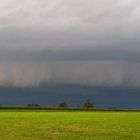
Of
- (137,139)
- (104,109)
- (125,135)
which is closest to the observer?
(137,139)

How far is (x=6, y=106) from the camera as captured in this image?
3826 inches

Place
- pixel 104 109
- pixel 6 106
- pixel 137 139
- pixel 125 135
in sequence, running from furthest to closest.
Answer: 1. pixel 104 109
2. pixel 6 106
3. pixel 125 135
4. pixel 137 139

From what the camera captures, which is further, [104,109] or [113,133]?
[104,109]

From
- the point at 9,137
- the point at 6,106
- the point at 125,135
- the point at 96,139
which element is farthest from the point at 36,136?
the point at 6,106

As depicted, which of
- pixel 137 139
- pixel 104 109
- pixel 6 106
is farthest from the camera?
pixel 104 109

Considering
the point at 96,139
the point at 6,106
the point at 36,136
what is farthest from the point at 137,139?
the point at 6,106

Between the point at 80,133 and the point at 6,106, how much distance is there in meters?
70.7

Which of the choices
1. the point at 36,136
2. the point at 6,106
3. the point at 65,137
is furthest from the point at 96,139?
the point at 6,106

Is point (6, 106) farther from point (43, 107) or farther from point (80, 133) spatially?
point (80, 133)

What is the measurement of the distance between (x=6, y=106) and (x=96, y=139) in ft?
242

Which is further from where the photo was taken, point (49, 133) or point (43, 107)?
point (43, 107)

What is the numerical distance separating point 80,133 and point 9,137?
15.4ft

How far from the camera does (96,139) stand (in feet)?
82.1

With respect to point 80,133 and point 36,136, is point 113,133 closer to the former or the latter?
point 80,133
